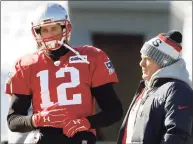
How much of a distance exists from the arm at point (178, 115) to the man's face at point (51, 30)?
601 millimetres

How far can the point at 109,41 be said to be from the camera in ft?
26.4

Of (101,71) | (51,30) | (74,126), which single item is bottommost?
(74,126)

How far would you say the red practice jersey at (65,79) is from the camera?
11.1 ft

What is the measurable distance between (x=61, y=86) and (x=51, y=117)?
0.57 feet

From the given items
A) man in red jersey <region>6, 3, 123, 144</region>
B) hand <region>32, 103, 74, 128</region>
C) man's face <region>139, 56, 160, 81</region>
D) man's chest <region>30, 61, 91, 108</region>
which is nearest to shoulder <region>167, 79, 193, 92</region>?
man's face <region>139, 56, 160, 81</region>

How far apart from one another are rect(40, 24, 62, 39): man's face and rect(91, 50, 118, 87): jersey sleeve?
212mm

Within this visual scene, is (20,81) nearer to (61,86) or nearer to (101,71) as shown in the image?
(61,86)

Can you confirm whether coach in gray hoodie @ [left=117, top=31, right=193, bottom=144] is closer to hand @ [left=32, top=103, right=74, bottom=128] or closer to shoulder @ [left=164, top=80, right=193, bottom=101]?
shoulder @ [left=164, top=80, right=193, bottom=101]

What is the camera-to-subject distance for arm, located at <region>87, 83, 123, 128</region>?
11.0 ft

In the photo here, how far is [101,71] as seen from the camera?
341 cm

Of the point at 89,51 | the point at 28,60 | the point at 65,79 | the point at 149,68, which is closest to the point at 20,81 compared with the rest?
the point at 28,60

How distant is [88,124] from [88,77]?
0.23m

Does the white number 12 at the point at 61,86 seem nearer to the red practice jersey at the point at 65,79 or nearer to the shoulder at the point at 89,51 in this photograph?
the red practice jersey at the point at 65,79

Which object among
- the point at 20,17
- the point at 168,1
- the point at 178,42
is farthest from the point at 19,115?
the point at 168,1
